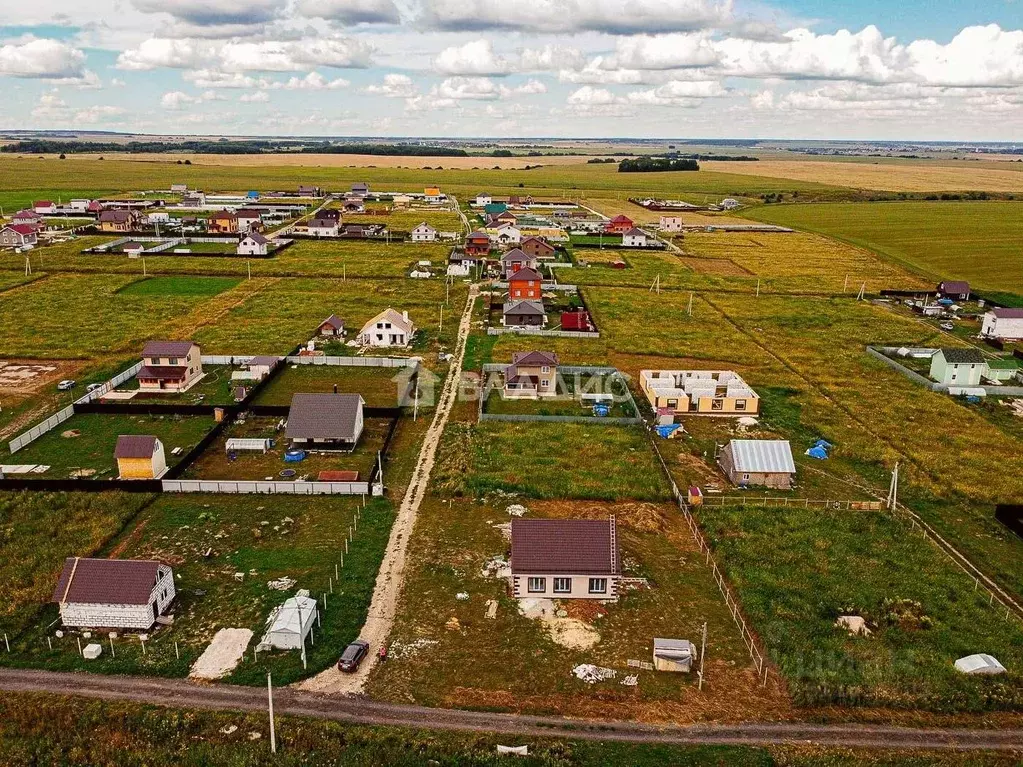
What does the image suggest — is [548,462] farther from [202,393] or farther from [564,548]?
[202,393]

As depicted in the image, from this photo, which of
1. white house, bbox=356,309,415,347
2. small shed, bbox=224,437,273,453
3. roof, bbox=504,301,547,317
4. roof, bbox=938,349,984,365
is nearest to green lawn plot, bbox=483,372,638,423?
white house, bbox=356,309,415,347

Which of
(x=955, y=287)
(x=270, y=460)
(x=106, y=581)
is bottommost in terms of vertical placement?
(x=270, y=460)

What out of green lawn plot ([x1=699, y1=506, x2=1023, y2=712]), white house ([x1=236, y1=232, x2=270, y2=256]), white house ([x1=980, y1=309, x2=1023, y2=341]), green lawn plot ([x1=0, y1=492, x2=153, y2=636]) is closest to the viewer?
green lawn plot ([x1=699, y1=506, x2=1023, y2=712])

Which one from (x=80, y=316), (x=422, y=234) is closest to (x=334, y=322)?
(x=80, y=316)

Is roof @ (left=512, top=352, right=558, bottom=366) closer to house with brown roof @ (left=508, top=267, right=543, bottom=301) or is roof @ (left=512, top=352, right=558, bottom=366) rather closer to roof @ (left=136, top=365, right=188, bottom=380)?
roof @ (left=136, top=365, right=188, bottom=380)

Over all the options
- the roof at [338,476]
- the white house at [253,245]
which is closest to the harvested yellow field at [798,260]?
the white house at [253,245]

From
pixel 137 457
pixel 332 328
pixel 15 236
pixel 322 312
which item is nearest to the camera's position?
pixel 137 457
